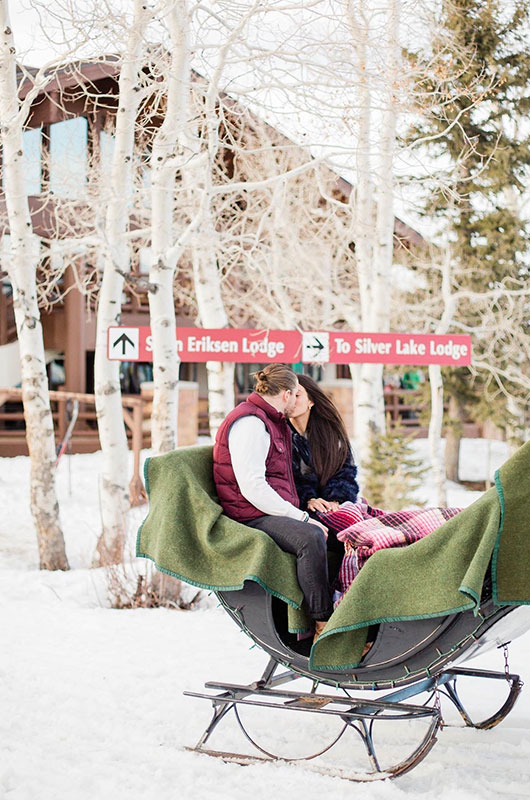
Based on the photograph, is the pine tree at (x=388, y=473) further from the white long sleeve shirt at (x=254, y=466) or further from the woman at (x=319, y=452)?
the white long sleeve shirt at (x=254, y=466)

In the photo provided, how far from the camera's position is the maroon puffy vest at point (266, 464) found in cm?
438

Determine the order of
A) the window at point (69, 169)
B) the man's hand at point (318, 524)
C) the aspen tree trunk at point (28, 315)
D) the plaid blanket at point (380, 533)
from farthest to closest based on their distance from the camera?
the window at point (69, 169) < the aspen tree trunk at point (28, 315) < the man's hand at point (318, 524) < the plaid blanket at point (380, 533)

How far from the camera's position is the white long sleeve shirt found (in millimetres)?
4254

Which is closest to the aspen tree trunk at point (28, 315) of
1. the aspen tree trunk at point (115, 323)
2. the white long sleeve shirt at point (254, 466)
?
the aspen tree trunk at point (115, 323)

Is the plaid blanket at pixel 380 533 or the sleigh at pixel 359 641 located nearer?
the sleigh at pixel 359 641

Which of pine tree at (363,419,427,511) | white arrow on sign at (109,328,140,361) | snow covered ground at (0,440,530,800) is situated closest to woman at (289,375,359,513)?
snow covered ground at (0,440,530,800)

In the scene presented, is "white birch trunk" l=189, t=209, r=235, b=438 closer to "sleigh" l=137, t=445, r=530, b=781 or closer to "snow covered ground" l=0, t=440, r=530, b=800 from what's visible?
"snow covered ground" l=0, t=440, r=530, b=800

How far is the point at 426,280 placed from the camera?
17812mm

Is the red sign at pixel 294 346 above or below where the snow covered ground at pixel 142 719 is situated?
above

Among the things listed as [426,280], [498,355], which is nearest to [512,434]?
[498,355]

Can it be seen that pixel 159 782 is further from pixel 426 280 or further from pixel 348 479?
pixel 426 280

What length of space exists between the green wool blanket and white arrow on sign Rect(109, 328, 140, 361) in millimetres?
3635

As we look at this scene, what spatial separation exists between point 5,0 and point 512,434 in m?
13.4

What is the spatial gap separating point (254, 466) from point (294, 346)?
4523mm
